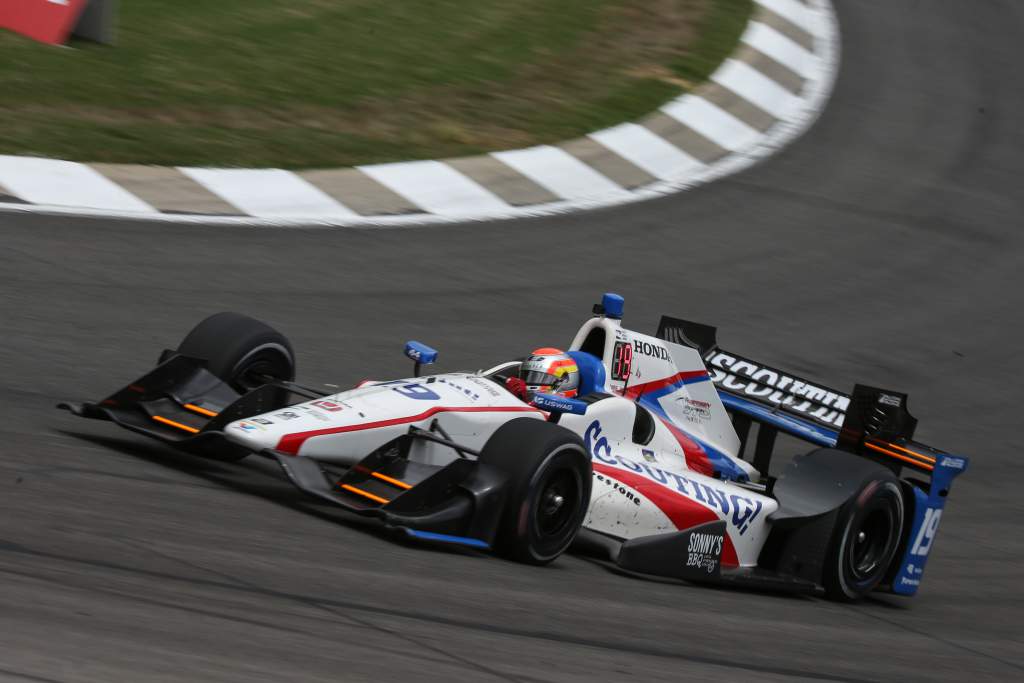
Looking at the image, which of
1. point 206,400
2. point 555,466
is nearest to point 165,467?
point 206,400

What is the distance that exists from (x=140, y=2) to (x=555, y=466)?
9.61 m

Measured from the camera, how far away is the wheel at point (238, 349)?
628cm

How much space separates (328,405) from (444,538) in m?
0.78

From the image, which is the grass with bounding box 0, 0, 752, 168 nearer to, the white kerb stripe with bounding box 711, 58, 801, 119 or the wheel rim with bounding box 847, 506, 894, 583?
the white kerb stripe with bounding box 711, 58, 801, 119

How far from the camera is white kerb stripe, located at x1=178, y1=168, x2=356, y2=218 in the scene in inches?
403

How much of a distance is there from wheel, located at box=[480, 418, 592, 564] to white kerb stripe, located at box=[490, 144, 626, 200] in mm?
6122

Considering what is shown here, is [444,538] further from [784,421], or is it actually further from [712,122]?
[712,122]

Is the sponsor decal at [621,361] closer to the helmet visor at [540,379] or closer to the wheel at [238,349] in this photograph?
the helmet visor at [540,379]

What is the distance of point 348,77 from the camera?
42.5ft

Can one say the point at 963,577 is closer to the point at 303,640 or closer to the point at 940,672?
the point at 940,672

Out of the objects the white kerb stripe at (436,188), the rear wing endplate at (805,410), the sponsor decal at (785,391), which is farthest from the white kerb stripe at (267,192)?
the sponsor decal at (785,391)

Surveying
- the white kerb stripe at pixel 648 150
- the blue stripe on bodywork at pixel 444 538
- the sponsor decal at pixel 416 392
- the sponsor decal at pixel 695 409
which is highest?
the white kerb stripe at pixel 648 150

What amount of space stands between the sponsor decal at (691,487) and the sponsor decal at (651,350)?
598 mm

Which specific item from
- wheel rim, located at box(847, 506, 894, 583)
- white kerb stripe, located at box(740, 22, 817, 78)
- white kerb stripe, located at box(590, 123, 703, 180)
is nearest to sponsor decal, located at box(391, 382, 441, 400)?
wheel rim, located at box(847, 506, 894, 583)
